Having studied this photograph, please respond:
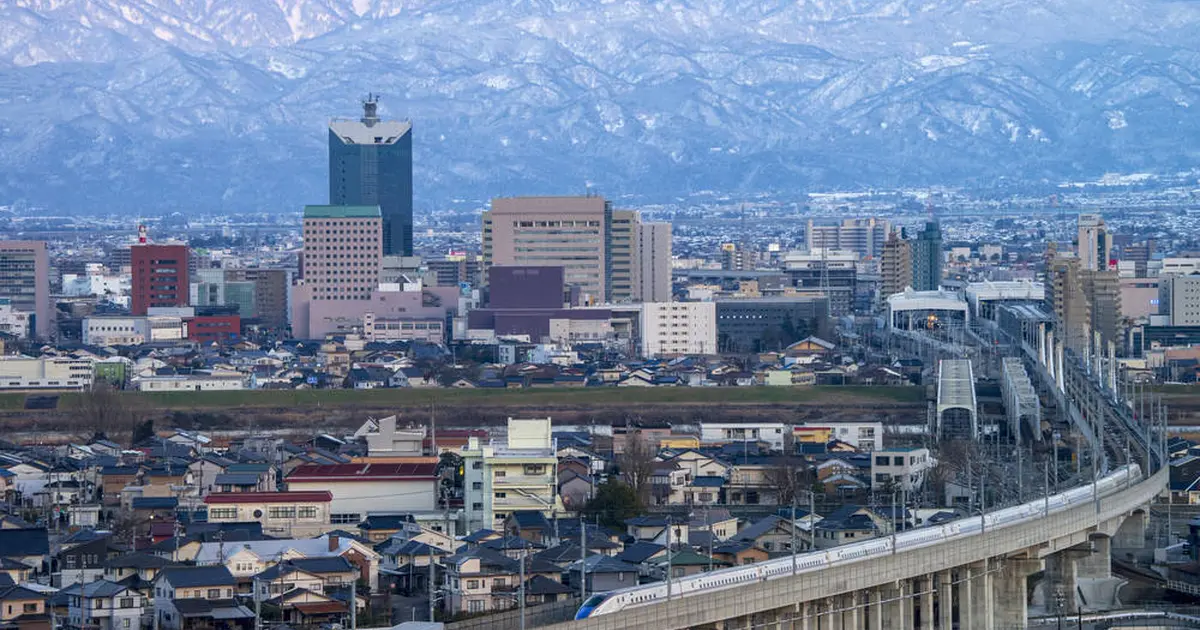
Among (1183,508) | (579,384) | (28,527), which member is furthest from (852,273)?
(28,527)

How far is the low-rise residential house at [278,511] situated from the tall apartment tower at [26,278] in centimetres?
4215

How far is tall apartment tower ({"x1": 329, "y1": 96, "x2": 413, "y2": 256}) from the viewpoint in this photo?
101 m

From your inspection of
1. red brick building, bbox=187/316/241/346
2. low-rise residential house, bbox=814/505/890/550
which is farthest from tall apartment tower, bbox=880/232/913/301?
low-rise residential house, bbox=814/505/890/550

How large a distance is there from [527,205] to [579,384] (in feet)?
72.2

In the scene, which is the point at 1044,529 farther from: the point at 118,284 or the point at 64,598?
the point at 118,284

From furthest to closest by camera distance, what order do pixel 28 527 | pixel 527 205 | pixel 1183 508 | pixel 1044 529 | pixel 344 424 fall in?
pixel 527 205, pixel 344 424, pixel 1183 508, pixel 28 527, pixel 1044 529

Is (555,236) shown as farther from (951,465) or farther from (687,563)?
(687,563)

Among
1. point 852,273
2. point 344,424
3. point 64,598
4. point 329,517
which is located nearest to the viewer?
point 64,598

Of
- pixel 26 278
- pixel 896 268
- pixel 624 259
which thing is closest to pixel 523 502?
pixel 624 259

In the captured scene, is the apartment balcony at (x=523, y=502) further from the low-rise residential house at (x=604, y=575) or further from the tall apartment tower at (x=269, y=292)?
the tall apartment tower at (x=269, y=292)

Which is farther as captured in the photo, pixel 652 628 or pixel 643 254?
pixel 643 254

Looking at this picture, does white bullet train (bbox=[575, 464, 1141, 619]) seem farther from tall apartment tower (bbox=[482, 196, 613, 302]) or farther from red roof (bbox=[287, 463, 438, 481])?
tall apartment tower (bbox=[482, 196, 613, 302])

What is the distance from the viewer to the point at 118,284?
82.0 meters

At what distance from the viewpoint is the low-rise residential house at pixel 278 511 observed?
27.4m
